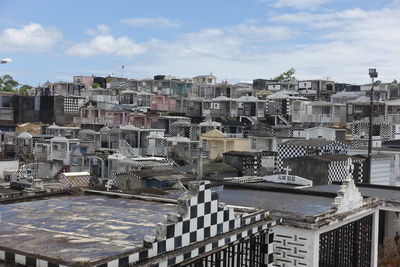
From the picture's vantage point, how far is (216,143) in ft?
154

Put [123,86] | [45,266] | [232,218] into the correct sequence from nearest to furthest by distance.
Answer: [45,266] < [232,218] < [123,86]

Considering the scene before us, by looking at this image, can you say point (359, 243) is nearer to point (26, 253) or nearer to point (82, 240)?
point (82, 240)

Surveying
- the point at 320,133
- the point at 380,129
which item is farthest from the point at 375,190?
the point at 380,129

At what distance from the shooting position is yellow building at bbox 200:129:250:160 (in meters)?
46.4

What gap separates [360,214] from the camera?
14836 millimetres

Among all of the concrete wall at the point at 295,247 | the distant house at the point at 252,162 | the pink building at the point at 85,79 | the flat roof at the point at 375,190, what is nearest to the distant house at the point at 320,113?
the distant house at the point at 252,162

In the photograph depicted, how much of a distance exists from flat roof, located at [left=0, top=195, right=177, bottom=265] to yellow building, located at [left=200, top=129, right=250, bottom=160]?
34612 millimetres

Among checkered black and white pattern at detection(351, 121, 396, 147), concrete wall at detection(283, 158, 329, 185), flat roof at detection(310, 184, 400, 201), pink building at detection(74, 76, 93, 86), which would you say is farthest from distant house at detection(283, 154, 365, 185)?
pink building at detection(74, 76, 93, 86)

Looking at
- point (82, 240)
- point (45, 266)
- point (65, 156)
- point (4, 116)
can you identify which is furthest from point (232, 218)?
point (4, 116)

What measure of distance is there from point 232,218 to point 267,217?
1442 millimetres

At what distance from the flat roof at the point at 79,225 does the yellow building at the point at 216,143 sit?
114 ft

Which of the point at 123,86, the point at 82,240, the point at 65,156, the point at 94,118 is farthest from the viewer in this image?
the point at 123,86

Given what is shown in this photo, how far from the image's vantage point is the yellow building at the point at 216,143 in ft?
152

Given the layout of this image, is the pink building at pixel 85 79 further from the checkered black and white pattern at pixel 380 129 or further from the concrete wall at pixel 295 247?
the concrete wall at pixel 295 247
